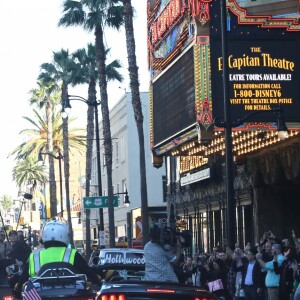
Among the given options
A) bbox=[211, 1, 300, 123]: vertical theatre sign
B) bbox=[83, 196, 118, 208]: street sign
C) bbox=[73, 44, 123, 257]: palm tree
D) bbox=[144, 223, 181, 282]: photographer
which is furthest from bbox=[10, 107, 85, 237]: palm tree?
bbox=[144, 223, 181, 282]: photographer

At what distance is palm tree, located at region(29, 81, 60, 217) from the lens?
2383 inches

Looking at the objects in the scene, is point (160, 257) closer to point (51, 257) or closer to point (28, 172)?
point (51, 257)

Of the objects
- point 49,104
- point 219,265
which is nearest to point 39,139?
point 49,104

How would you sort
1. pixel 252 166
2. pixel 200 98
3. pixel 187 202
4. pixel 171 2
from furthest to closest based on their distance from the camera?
pixel 187 202, pixel 252 166, pixel 171 2, pixel 200 98

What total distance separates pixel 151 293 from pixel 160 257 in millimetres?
3221

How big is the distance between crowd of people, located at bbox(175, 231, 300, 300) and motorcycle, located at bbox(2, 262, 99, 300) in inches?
253

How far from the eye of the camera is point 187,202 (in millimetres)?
45562

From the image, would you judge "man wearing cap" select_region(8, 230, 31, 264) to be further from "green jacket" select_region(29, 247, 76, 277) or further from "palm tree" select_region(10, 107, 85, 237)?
"palm tree" select_region(10, 107, 85, 237)

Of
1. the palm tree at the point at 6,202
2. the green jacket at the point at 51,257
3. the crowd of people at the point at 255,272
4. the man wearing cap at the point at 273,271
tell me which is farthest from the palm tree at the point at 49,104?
the palm tree at the point at 6,202

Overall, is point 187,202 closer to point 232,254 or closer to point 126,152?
point 126,152

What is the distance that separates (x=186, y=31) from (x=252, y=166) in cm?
800

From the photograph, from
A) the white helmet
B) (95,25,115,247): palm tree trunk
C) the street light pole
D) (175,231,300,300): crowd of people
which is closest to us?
the white helmet

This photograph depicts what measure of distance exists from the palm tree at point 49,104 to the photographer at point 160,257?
46.6 metres

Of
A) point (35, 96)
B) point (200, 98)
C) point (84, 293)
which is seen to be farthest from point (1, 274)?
point (35, 96)
